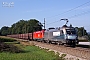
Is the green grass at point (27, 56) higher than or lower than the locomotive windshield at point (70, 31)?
lower

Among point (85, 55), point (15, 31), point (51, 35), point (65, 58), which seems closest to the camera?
point (85, 55)

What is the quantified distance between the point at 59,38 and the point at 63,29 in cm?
196

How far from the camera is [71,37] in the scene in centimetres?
3550

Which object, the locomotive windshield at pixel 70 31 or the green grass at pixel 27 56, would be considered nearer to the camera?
the green grass at pixel 27 56

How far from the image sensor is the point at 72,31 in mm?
35812

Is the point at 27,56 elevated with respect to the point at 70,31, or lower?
lower

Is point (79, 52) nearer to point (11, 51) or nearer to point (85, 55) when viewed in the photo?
point (85, 55)

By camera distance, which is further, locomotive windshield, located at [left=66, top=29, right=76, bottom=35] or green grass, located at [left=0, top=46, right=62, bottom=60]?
locomotive windshield, located at [left=66, top=29, right=76, bottom=35]

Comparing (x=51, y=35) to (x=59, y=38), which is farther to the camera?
(x=51, y=35)

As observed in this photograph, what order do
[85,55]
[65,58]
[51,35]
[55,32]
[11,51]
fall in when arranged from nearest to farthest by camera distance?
[85,55]
[65,58]
[11,51]
[55,32]
[51,35]

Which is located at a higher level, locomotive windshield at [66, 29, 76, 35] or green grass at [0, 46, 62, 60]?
locomotive windshield at [66, 29, 76, 35]

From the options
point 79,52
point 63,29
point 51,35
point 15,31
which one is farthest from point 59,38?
point 15,31

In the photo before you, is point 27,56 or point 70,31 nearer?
point 27,56

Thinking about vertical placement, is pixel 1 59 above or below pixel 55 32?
below
